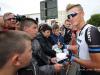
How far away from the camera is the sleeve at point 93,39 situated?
407 centimetres

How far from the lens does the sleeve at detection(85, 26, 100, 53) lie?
407cm

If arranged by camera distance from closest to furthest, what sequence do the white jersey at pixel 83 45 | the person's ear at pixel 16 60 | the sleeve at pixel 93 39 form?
the person's ear at pixel 16 60
the sleeve at pixel 93 39
the white jersey at pixel 83 45

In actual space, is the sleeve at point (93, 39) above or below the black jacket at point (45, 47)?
above

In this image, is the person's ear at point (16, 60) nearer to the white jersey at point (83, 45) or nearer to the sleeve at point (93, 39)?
the sleeve at point (93, 39)

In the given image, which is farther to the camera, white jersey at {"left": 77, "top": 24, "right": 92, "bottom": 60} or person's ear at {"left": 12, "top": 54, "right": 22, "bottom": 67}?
white jersey at {"left": 77, "top": 24, "right": 92, "bottom": 60}

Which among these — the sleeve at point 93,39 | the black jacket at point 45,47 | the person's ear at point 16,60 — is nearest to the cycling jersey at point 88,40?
the sleeve at point 93,39

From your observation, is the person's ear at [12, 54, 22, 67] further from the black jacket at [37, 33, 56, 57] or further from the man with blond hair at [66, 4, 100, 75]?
the black jacket at [37, 33, 56, 57]

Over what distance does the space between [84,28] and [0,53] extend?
213cm

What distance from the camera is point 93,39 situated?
13.4ft

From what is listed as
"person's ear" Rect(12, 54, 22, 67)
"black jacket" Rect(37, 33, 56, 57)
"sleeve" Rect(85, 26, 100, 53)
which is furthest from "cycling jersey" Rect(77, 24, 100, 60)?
"black jacket" Rect(37, 33, 56, 57)

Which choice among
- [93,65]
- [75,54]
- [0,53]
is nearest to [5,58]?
[0,53]

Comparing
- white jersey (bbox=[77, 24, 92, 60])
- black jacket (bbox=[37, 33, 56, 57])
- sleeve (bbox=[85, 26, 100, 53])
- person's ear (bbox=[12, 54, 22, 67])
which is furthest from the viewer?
black jacket (bbox=[37, 33, 56, 57])

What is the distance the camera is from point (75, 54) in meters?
4.68

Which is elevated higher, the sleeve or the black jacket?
the sleeve
